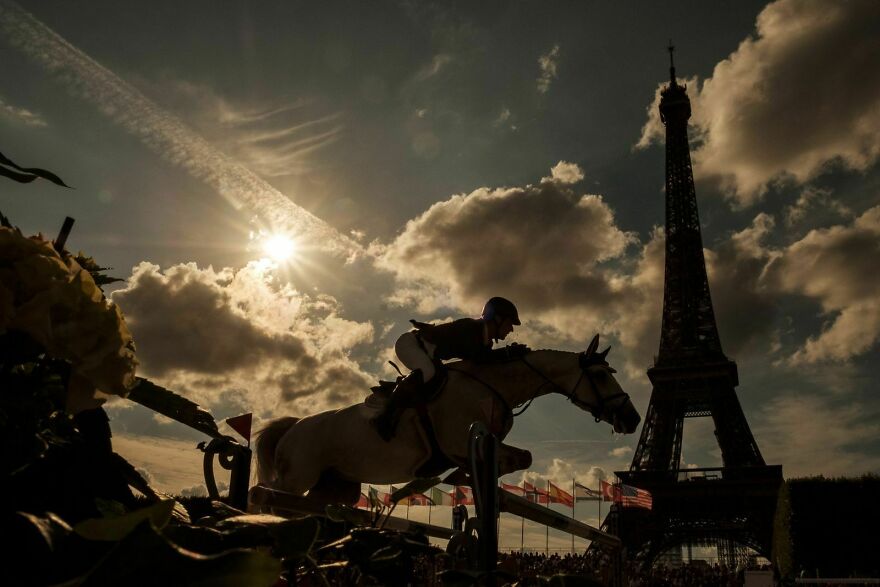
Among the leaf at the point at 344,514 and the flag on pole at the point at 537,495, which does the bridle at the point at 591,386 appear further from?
the flag on pole at the point at 537,495

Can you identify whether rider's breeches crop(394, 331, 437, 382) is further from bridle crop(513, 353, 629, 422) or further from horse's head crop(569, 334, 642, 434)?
horse's head crop(569, 334, 642, 434)

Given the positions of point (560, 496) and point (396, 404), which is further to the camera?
point (560, 496)

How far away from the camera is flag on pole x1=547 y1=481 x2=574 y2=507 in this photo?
113ft

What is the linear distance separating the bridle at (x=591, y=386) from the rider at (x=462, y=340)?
0.30 meters

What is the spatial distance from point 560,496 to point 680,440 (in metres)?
11.1

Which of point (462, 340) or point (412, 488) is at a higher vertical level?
point (462, 340)

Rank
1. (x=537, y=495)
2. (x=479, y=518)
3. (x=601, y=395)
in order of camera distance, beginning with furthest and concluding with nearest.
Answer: (x=537, y=495)
(x=601, y=395)
(x=479, y=518)

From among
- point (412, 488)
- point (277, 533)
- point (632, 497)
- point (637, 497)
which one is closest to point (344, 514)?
point (412, 488)

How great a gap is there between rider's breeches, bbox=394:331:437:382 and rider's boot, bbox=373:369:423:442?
14cm

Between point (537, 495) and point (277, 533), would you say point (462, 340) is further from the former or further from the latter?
point (537, 495)

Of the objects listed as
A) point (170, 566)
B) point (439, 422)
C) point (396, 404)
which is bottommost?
point (170, 566)

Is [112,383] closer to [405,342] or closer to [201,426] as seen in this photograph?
[201,426]

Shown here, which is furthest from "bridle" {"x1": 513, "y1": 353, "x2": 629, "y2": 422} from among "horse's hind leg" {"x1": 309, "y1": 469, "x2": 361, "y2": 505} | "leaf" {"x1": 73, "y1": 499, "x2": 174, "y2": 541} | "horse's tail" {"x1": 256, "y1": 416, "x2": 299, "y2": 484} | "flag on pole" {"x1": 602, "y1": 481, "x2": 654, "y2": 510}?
"flag on pole" {"x1": 602, "y1": 481, "x2": 654, "y2": 510}

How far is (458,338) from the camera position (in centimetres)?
519
